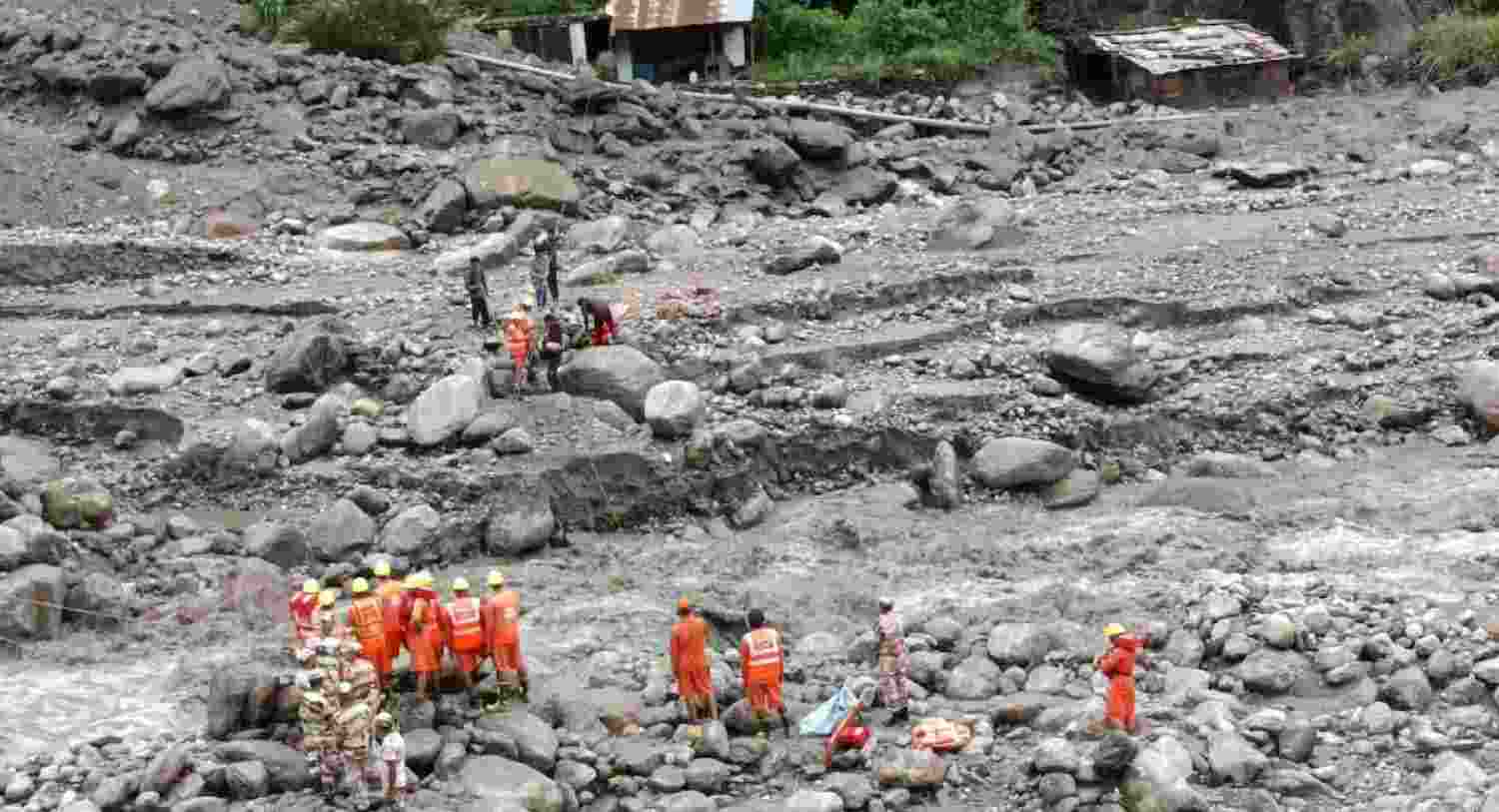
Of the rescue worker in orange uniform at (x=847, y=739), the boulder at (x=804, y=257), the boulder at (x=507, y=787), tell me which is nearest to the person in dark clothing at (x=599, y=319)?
the boulder at (x=804, y=257)

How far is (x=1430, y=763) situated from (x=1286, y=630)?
197cm

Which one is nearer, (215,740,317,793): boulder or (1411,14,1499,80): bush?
(215,740,317,793): boulder

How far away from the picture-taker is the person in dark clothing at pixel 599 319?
68.9 ft

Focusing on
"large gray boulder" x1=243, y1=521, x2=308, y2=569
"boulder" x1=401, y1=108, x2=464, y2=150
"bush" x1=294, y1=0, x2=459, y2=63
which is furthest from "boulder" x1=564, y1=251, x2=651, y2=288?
"bush" x1=294, y1=0, x2=459, y2=63

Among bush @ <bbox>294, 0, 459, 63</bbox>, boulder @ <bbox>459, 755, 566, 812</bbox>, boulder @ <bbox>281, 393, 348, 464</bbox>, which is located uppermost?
bush @ <bbox>294, 0, 459, 63</bbox>

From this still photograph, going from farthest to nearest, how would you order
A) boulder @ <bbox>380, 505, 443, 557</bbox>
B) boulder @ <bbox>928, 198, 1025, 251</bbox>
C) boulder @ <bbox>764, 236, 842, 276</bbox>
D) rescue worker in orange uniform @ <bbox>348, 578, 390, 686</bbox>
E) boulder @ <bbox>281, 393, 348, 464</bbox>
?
boulder @ <bbox>928, 198, 1025, 251</bbox> < boulder @ <bbox>764, 236, 842, 276</bbox> < boulder @ <bbox>281, 393, 348, 464</bbox> < boulder @ <bbox>380, 505, 443, 557</bbox> < rescue worker in orange uniform @ <bbox>348, 578, 390, 686</bbox>

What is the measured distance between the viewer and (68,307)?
23.6 metres

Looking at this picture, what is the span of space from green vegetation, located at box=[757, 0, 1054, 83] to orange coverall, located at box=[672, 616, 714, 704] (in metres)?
22.3

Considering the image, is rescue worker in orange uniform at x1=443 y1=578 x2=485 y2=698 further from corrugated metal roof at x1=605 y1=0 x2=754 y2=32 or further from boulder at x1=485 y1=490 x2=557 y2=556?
corrugated metal roof at x1=605 y1=0 x2=754 y2=32

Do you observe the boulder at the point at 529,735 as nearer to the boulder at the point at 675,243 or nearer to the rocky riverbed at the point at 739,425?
the rocky riverbed at the point at 739,425

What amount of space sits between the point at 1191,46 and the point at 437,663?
82.9ft

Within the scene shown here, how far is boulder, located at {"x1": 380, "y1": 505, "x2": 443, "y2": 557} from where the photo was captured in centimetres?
1811

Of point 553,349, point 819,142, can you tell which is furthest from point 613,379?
point 819,142

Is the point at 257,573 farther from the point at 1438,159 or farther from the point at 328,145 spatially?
the point at 1438,159
